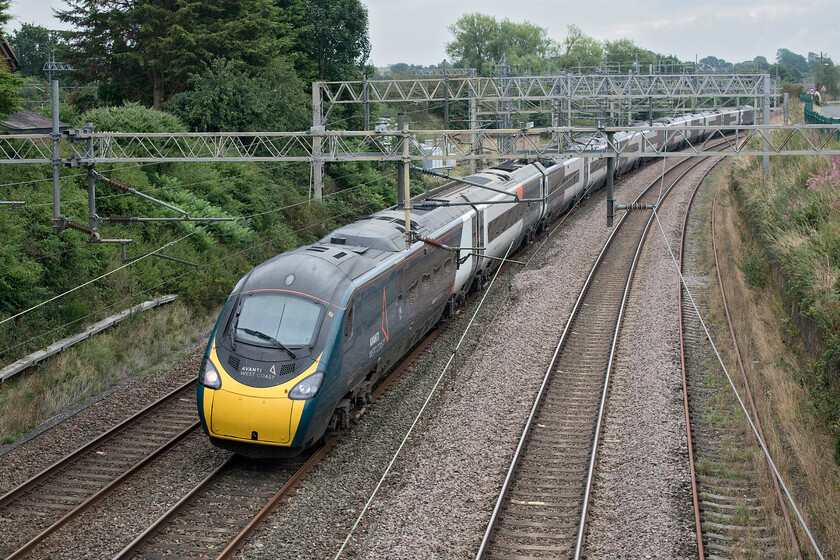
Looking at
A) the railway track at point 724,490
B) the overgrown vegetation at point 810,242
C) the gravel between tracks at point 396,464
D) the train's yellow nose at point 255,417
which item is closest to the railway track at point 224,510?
the gravel between tracks at point 396,464

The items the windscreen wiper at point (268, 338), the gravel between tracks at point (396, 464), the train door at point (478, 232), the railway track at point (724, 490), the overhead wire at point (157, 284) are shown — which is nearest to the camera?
the railway track at point (724, 490)

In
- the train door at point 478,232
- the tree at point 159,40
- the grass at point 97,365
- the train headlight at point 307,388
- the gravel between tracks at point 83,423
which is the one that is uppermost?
the tree at point 159,40

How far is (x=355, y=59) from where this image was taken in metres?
45.9

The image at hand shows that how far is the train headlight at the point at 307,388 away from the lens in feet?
38.3

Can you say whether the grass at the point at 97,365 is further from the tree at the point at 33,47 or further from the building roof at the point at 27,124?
the tree at the point at 33,47

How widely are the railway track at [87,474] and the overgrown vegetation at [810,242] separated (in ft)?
36.2

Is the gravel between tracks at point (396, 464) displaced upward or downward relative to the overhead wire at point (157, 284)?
downward

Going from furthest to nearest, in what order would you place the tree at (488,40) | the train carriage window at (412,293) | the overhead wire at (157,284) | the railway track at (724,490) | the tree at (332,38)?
the tree at (488,40) < the tree at (332,38) < the overhead wire at (157,284) < the train carriage window at (412,293) < the railway track at (724,490)

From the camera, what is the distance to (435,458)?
42.3 ft

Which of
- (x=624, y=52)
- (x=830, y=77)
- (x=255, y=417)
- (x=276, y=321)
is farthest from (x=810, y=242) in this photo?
(x=624, y=52)

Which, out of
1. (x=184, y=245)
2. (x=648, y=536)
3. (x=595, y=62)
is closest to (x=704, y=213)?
(x=184, y=245)

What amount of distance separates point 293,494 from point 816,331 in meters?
11.2

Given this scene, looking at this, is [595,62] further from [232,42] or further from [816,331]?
[816,331]

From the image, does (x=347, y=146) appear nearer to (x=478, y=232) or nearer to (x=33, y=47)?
(x=478, y=232)
